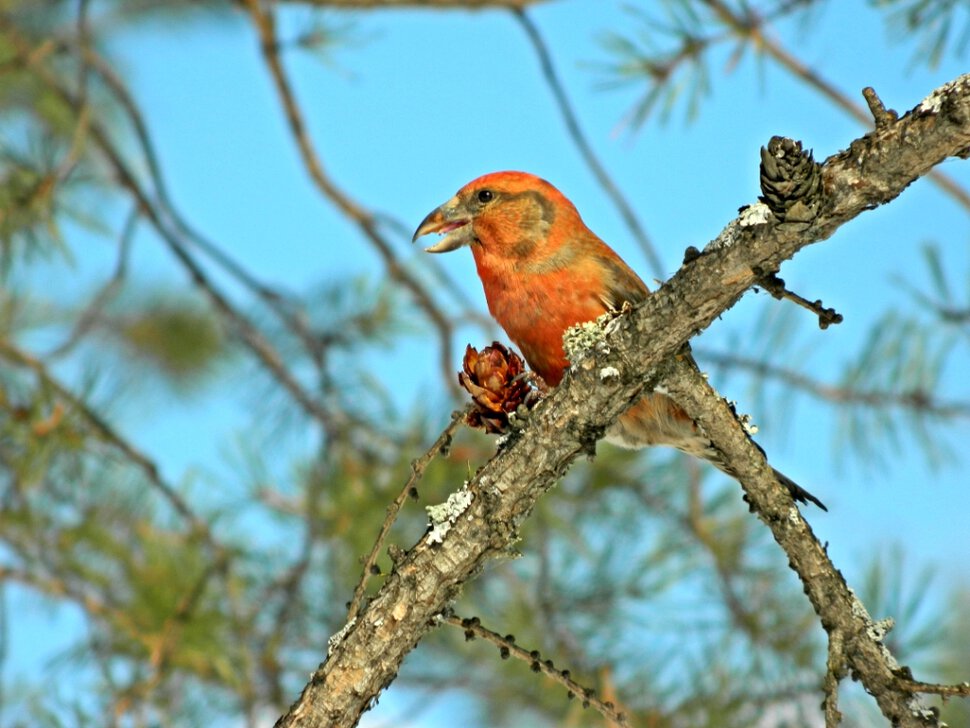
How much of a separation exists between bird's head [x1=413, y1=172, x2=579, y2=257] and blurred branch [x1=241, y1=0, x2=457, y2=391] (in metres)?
1.04

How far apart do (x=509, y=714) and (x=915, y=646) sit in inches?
69.6

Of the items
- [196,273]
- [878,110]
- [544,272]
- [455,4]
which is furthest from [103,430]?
[878,110]

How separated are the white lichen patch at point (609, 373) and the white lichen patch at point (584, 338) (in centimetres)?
4

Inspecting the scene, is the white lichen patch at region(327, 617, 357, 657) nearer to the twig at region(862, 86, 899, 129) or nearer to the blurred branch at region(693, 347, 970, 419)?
the twig at region(862, 86, 899, 129)

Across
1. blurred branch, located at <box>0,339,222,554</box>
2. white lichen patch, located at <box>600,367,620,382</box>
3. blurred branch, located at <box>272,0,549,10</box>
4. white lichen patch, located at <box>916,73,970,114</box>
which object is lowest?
white lichen patch, located at <box>600,367,620,382</box>

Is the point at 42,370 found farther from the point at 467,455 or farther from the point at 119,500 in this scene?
the point at 467,455

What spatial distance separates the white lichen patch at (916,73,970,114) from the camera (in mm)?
1436

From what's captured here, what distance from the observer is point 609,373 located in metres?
1.69

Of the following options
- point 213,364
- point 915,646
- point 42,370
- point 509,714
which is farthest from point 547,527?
point 213,364

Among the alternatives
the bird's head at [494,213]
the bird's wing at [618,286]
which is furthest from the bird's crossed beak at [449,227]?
the bird's wing at [618,286]

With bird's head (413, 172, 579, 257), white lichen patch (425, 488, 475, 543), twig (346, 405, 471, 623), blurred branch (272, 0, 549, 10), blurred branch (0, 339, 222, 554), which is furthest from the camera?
blurred branch (272, 0, 549, 10)

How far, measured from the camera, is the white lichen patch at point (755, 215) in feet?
4.99

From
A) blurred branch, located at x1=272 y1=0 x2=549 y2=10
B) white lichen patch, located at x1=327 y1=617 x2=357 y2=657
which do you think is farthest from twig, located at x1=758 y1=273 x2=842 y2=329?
blurred branch, located at x1=272 y1=0 x2=549 y2=10

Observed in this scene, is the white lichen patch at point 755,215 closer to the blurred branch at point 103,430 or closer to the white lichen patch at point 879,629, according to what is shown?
the white lichen patch at point 879,629
